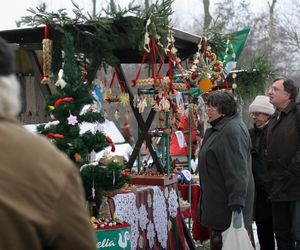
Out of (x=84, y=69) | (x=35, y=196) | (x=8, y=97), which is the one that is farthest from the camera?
(x=84, y=69)

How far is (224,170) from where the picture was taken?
4891 millimetres

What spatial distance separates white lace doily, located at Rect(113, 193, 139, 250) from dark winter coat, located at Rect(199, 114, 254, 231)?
0.60m

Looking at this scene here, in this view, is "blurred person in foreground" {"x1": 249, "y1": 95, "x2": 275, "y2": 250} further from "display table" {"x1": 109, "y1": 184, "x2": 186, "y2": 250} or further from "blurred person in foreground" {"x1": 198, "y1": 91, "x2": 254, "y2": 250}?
"blurred person in foreground" {"x1": 198, "y1": 91, "x2": 254, "y2": 250}

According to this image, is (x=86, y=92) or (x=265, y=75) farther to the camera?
(x=265, y=75)

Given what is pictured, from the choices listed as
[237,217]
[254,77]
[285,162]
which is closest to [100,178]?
[237,217]

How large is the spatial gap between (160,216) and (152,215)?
0.17 metres

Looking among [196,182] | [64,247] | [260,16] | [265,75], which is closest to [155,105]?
[196,182]

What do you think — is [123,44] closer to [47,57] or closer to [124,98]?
[124,98]

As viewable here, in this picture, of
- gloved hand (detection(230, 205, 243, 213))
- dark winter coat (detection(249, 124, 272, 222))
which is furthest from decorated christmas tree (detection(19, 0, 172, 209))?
dark winter coat (detection(249, 124, 272, 222))

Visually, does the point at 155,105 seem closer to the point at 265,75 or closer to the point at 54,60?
the point at 54,60

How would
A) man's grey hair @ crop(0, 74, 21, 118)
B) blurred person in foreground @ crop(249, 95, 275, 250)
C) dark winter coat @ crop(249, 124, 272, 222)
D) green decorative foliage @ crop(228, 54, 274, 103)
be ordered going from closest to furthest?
1. man's grey hair @ crop(0, 74, 21, 118)
2. dark winter coat @ crop(249, 124, 272, 222)
3. blurred person in foreground @ crop(249, 95, 275, 250)
4. green decorative foliage @ crop(228, 54, 274, 103)

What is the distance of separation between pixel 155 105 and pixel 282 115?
4.02ft

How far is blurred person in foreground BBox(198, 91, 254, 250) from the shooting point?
4.84 meters

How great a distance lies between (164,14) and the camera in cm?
511
